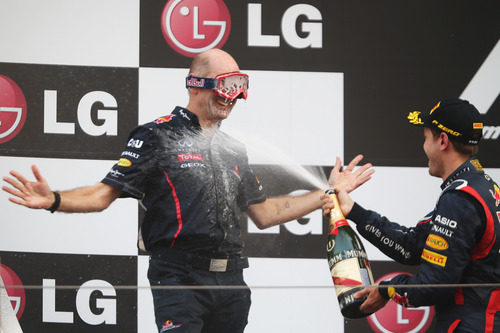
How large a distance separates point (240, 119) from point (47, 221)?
2.34ft

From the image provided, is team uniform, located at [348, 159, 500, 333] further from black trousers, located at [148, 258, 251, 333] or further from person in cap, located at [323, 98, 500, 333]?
black trousers, located at [148, 258, 251, 333]

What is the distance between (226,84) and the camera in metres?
2.05

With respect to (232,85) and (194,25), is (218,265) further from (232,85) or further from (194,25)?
(194,25)

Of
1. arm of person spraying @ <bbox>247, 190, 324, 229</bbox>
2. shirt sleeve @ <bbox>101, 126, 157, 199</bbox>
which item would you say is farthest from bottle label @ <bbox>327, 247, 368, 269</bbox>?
shirt sleeve @ <bbox>101, 126, 157, 199</bbox>

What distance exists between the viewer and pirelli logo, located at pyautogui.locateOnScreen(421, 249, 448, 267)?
1.60 m

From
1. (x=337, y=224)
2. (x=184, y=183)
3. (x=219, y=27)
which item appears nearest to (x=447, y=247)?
(x=337, y=224)

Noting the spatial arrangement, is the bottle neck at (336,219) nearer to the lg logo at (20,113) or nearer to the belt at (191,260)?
the belt at (191,260)

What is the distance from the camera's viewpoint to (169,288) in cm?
197

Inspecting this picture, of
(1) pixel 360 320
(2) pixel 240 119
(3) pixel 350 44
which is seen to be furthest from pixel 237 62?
(1) pixel 360 320

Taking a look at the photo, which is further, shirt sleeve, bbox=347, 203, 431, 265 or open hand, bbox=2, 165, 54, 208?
shirt sleeve, bbox=347, 203, 431, 265

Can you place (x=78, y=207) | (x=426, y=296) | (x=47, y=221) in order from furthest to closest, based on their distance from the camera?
(x=47, y=221)
(x=78, y=207)
(x=426, y=296)

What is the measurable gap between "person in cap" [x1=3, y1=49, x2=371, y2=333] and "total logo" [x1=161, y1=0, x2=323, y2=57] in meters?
0.06

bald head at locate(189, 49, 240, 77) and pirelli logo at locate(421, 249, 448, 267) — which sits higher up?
bald head at locate(189, 49, 240, 77)

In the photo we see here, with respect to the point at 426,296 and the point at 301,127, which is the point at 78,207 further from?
the point at 426,296
